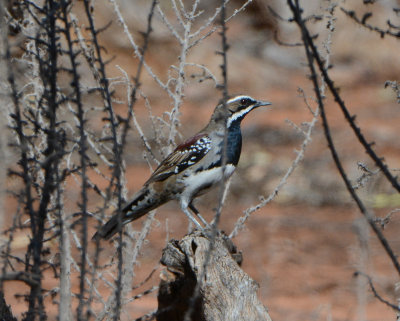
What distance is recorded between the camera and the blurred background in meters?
10.1

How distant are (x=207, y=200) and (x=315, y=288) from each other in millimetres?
3131

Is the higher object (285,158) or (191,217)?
(285,158)

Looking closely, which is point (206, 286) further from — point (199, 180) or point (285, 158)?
point (285, 158)

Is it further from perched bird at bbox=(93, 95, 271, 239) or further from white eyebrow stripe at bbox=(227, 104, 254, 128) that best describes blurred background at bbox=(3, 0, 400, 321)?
white eyebrow stripe at bbox=(227, 104, 254, 128)

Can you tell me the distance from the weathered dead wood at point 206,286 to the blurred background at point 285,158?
81 cm

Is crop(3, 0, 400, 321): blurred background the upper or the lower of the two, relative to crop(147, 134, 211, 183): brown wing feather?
upper

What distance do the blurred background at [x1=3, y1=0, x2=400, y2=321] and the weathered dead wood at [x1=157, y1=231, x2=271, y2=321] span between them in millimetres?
814

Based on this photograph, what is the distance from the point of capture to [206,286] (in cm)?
491

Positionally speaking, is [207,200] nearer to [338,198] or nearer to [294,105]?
[338,198]

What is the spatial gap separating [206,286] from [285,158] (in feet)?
32.4

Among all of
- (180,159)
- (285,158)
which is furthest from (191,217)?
(285,158)

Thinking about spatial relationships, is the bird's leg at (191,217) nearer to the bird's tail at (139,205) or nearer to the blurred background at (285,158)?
the bird's tail at (139,205)

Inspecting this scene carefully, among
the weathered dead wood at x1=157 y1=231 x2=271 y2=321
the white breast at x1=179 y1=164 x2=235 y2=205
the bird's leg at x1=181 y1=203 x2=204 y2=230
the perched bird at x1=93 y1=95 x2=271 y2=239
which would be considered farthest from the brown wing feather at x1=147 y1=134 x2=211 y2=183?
the weathered dead wood at x1=157 y1=231 x2=271 y2=321

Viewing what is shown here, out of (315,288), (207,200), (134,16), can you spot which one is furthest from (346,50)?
(315,288)
